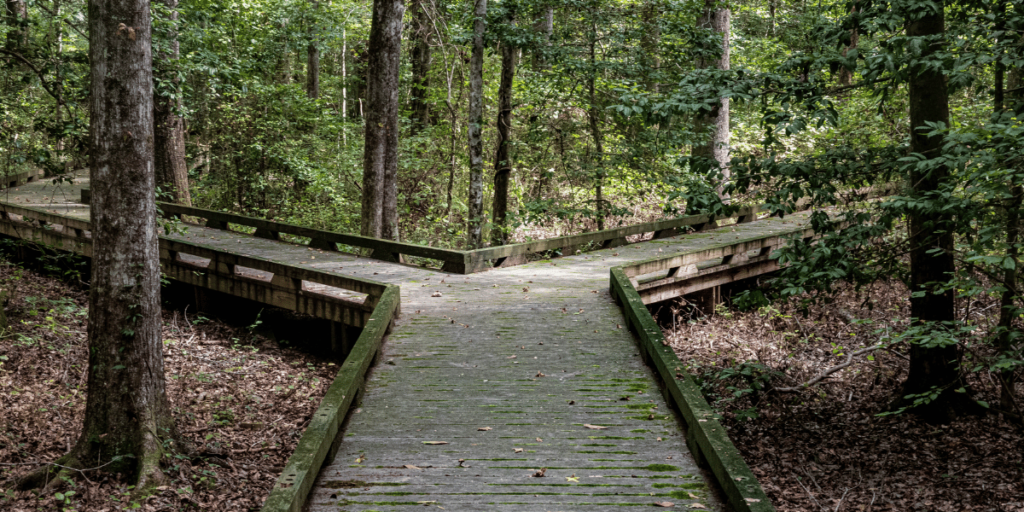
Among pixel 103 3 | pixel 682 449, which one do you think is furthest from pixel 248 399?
pixel 682 449

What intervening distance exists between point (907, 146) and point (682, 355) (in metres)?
4.99

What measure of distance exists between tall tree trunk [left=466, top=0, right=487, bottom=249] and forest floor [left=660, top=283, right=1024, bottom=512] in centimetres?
497

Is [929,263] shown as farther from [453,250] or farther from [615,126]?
[615,126]

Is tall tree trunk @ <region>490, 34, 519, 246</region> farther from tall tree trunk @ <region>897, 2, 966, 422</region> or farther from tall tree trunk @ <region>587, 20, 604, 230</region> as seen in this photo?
tall tree trunk @ <region>897, 2, 966, 422</region>

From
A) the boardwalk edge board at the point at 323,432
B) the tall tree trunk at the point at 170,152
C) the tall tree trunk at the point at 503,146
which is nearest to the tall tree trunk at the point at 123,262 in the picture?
the boardwalk edge board at the point at 323,432

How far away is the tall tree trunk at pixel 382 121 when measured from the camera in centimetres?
1441

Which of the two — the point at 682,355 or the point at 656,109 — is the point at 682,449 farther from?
the point at 682,355

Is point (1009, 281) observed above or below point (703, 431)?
above

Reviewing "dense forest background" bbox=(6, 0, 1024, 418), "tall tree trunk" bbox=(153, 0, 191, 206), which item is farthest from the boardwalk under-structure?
"tall tree trunk" bbox=(153, 0, 191, 206)

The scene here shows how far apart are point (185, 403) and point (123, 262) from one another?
3288 mm

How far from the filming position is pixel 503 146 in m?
→ 16.0

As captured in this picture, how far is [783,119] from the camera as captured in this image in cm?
769

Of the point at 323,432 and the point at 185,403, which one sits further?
the point at 185,403

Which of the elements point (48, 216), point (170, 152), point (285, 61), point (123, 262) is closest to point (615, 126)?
point (170, 152)
